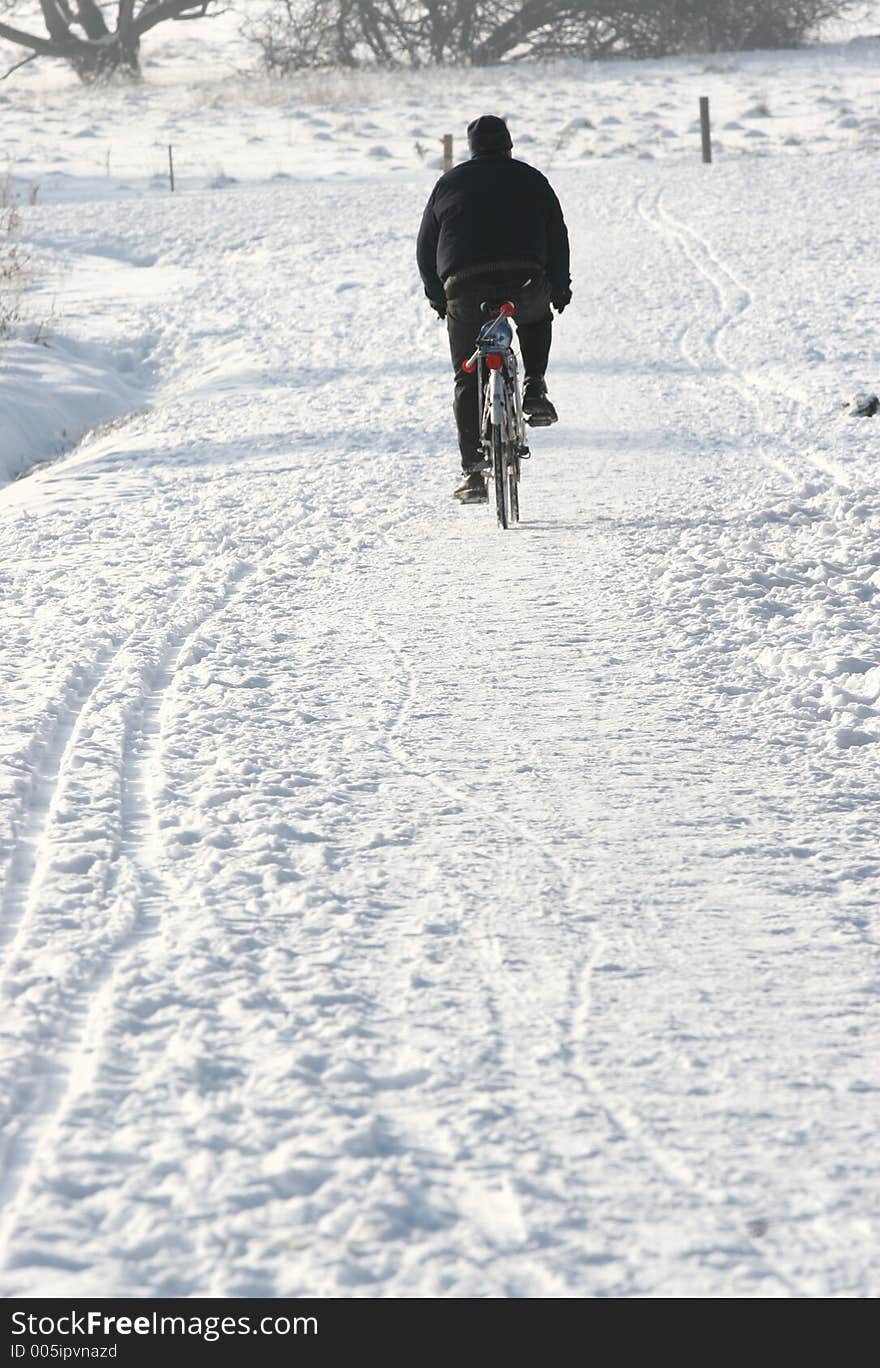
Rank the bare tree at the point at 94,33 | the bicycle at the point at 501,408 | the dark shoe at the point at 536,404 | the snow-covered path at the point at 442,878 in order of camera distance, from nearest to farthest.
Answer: the snow-covered path at the point at 442,878 < the bicycle at the point at 501,408 < the dark shoe at the point at 536,404 < the bare tree at the point at 94,33

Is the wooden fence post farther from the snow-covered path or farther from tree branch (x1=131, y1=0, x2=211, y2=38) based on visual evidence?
tree branch (x1=131, y1=0, x2=211, y2=38)

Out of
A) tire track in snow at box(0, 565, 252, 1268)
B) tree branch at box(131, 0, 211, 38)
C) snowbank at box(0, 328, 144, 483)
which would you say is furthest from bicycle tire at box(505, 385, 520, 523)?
tree branch at box(131, 0, 211, 38)

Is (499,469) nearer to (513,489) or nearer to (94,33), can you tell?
(513,489)

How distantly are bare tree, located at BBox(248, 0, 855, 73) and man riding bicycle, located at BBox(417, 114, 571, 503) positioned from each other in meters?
40.7

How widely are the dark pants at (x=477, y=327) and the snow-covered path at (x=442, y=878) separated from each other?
0.57 m

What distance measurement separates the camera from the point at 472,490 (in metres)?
8.15

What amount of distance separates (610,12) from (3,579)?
43.9 metres

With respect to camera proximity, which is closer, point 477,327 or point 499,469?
point 499,469

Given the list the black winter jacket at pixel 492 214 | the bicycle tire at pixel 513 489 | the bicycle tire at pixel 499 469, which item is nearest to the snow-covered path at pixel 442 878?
the bicycle tire at pixel 513 489

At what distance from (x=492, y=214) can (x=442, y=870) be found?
4398 millimetres

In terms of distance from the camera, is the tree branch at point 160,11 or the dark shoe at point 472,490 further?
the tree branch at point 160,11

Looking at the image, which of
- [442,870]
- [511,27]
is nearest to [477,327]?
[442,870]

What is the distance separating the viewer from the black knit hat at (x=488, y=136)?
7.37 metres

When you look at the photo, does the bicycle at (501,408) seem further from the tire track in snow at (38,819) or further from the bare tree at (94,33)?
the bare tree at (94,33)
